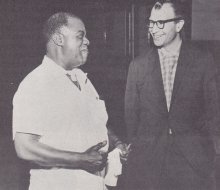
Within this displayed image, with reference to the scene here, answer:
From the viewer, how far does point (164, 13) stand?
5.80 ft

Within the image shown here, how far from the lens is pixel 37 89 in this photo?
111cm

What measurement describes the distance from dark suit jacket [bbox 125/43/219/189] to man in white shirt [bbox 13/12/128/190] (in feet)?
1.56

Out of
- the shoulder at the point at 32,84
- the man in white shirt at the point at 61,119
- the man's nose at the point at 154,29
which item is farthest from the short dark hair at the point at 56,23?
the man's nose at the point at 154,29

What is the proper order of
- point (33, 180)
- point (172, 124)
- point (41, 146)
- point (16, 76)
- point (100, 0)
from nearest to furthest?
point (41, 146) → point (33, 180) → point (172, 124) → point (100, 0) → point (16, 76)

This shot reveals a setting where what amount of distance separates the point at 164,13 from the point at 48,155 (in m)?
1.01

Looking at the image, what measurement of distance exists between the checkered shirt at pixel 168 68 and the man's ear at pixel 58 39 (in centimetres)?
70

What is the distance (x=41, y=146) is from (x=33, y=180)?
0.57 ft

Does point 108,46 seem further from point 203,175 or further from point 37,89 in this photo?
point 37,89

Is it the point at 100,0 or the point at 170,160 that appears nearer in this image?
the point at 170,160

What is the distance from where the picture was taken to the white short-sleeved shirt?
108cm

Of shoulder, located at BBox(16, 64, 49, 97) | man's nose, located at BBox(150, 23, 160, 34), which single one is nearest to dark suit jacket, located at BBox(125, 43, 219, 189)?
man's nose, located at BBox(150, 23, 160, 34)

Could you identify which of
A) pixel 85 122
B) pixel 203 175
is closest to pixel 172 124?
pixel 203 175

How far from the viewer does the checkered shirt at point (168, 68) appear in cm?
174

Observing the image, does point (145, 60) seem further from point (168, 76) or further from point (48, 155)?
point (48, 155)
